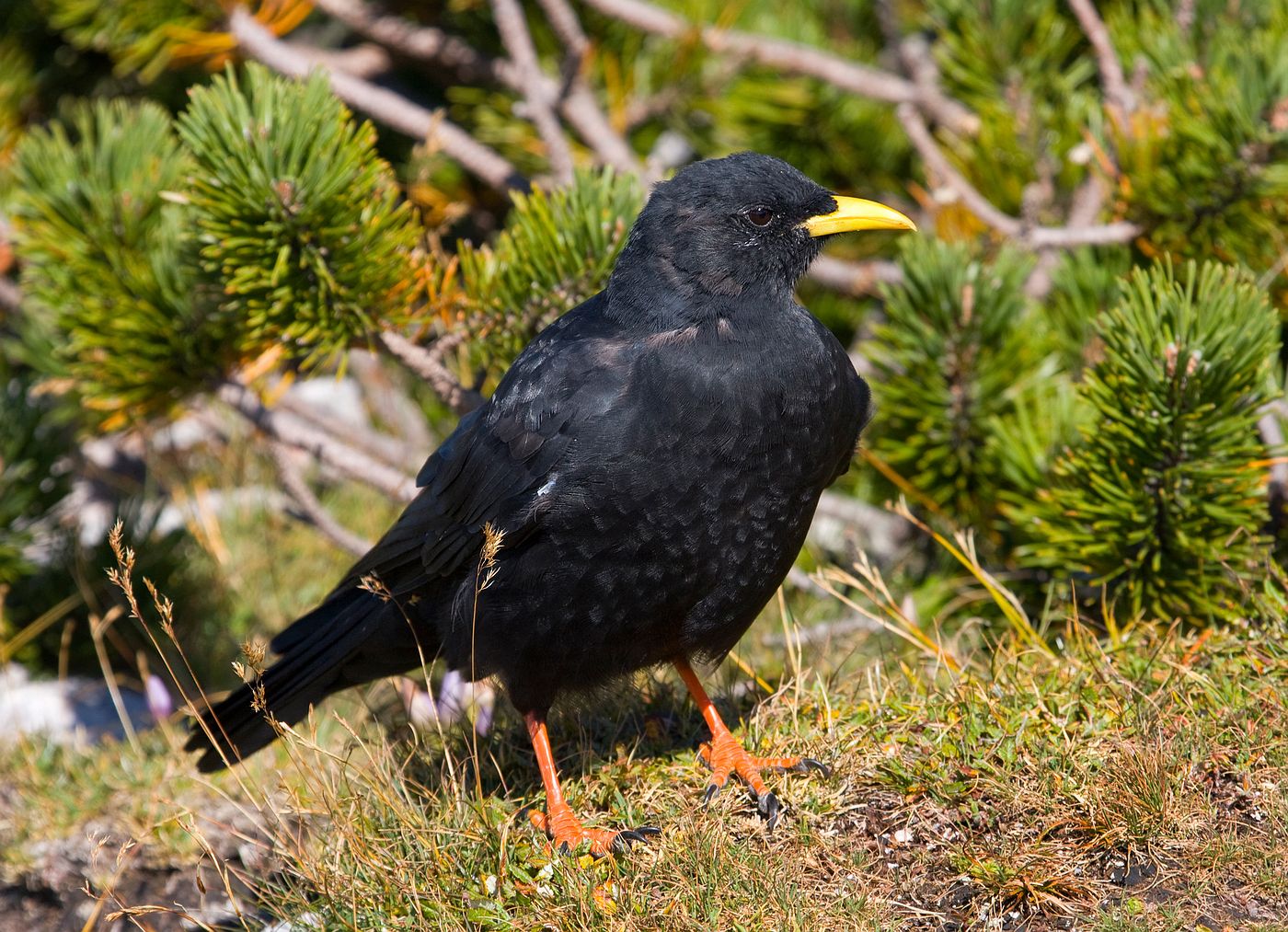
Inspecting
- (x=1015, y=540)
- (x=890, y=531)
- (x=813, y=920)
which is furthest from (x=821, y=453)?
(x=890, y=531)

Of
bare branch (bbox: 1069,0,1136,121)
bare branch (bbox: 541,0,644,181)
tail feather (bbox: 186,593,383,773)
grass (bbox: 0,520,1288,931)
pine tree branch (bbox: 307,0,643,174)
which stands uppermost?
pine tree branch (bbox: 307,0,643,174)

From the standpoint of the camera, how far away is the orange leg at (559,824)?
3361 mm

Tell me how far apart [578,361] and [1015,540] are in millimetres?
2252

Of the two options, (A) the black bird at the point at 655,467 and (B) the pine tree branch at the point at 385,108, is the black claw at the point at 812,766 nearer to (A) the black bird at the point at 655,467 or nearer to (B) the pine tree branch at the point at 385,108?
(A) the black bird at the point at 655,467

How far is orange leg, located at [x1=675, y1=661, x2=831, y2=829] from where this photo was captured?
136 inches

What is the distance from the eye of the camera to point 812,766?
3561 mm

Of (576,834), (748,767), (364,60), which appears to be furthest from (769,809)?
(364,60)

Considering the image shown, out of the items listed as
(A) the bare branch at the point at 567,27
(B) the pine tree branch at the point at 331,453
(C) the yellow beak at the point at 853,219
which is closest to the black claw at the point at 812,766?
(C) the yellow beak at the point at 853,219

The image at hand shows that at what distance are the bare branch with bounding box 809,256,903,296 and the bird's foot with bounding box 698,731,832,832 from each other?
112 inches

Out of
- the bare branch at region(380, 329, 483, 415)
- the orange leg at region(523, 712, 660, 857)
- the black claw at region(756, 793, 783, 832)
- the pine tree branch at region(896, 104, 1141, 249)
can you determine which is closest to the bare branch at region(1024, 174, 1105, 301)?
the pine tree branch at region(896, 104, 1141, 249)

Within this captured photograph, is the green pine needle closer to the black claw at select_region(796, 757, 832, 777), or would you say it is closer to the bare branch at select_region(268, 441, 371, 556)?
the bare branch at select_region(268, 441, 371, 556)

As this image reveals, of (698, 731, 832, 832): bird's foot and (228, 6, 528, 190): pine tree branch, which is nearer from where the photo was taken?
(698, 731, 832, 832): bird's foot

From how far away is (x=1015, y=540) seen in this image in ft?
Answer: 16.4

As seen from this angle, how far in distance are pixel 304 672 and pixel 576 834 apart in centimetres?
135
